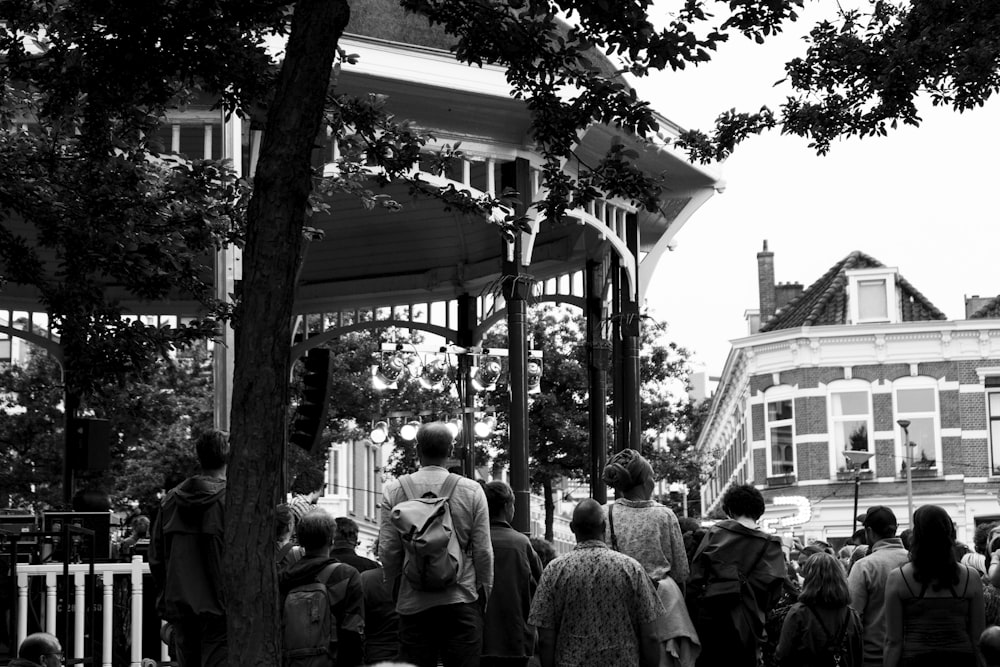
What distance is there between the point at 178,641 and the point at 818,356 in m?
42.9

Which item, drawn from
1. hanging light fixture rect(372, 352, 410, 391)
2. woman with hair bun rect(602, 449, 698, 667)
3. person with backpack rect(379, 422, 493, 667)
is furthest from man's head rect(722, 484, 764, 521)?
Answer: hanging light fixture rect(372, 352, 410, 391)

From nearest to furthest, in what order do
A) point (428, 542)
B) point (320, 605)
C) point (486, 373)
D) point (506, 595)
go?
point (428, 542) → point (320, 605) → point (506, 595) → point (486, 373)

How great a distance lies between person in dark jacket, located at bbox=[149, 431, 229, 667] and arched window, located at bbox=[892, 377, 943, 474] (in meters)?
41.4

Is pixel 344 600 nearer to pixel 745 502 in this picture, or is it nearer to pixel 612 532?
pixel 612 532

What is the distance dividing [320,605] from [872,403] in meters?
42.5

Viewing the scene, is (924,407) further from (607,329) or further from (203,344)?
(607,329)

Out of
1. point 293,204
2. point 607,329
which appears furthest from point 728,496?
point 607,329

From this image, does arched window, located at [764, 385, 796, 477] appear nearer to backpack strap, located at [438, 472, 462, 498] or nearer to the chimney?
the chimney

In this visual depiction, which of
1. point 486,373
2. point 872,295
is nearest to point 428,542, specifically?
point 486,373

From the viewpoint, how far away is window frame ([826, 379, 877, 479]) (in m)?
48.2

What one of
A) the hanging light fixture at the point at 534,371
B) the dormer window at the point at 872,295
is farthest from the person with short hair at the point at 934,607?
the dormer window at the point at 872,295

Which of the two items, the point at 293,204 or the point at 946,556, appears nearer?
the point at 293,204

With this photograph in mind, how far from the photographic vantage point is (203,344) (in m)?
39.4

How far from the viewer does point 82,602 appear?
35.3 feet
